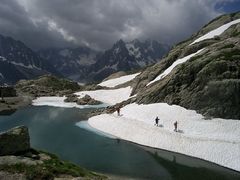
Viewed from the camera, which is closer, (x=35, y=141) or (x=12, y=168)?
(x=12, y=168)

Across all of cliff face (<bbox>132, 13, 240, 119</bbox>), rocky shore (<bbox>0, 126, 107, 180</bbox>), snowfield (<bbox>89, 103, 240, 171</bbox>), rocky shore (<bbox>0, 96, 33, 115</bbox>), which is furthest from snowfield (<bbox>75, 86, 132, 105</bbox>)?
rocky shore (<bbox>0, 126, 107, 180</bbox>)

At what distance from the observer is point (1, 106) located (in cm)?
13975

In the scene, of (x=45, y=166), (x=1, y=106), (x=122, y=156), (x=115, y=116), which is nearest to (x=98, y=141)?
(x=122, y=156)

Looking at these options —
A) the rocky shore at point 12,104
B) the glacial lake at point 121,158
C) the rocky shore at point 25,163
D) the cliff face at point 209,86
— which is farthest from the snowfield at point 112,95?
the rocky shore at point 25,163

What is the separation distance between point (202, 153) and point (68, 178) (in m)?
28.6

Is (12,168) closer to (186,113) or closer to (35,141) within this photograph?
(35,141)

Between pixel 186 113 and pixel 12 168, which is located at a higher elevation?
pixel 186 113

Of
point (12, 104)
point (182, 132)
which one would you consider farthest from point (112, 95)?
point (182, 132)

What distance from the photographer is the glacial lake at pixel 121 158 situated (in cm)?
4644

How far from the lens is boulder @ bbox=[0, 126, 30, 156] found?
3716cm

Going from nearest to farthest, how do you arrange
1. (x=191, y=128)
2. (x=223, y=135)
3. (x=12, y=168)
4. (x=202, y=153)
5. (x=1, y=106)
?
(x=12, y=168) → (x=202, y=153) → (x=223, y=135) → (x=191, y=128) → (x=1, y=106)

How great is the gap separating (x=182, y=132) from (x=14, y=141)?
117 ft

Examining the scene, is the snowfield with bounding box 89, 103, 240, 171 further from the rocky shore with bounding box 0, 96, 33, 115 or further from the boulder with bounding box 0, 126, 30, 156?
the rocky shore with bounding box 0, 96, 33, 115

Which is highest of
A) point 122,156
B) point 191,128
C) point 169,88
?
point 169,88
